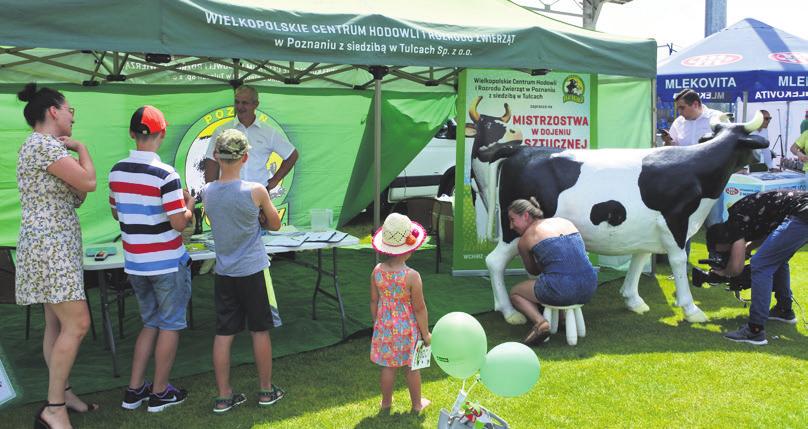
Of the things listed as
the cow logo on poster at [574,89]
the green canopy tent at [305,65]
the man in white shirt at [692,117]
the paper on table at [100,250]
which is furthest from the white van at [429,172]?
the paper on table at [100,250]

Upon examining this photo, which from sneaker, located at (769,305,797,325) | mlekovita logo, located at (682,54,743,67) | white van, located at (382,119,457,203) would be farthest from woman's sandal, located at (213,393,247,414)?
mlekovita logo, located at (682,54,743,67)

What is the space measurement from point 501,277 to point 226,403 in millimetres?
2312

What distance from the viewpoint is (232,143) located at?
3.28m

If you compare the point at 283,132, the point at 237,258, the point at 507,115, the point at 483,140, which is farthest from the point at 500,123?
the point at 237,258

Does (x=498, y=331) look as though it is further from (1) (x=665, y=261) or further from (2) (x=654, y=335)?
(1) (x=665, y=261)

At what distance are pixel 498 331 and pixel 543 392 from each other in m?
1.21

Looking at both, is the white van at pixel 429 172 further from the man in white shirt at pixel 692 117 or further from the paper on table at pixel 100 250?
the paper on table at pixel 100 250

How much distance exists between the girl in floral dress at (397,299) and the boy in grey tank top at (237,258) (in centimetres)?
58

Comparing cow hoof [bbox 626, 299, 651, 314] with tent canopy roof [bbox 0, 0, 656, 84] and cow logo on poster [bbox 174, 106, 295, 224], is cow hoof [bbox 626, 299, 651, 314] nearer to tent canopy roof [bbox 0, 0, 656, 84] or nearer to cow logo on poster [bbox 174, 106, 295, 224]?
tent canopy roof [bbox 0, 0, 656, 84]

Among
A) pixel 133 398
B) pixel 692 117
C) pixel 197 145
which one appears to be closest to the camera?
pixel 133 398

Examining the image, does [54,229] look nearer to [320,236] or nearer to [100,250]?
[100,250]

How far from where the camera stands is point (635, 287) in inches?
218

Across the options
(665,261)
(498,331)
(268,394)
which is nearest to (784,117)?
(665,261)

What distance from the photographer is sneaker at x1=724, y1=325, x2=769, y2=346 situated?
4664mm
